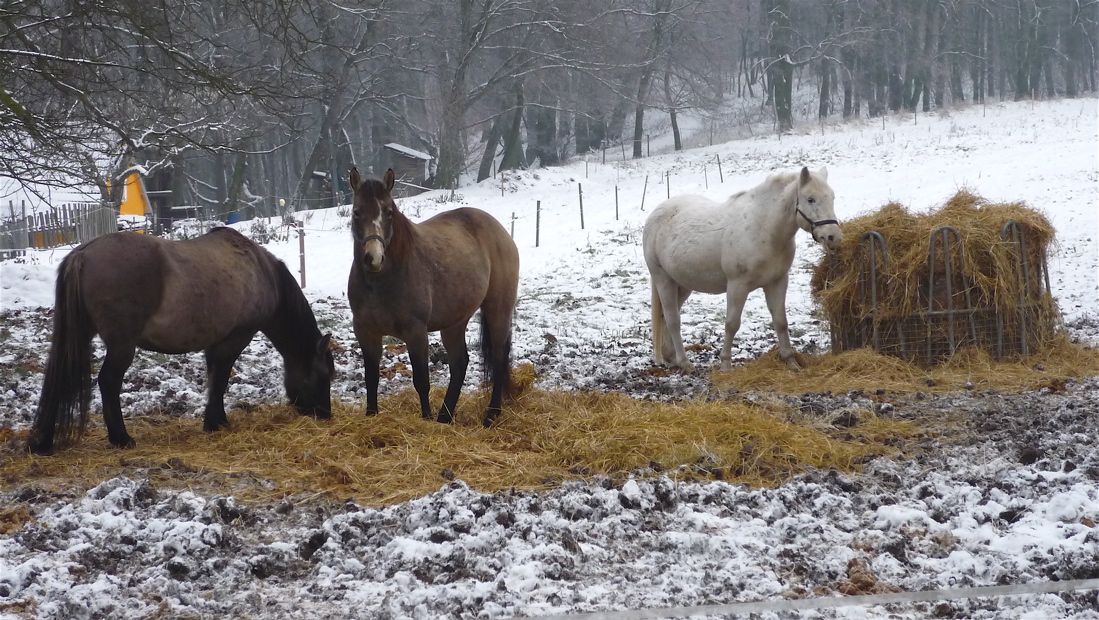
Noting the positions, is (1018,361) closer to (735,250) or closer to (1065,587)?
(735,250)

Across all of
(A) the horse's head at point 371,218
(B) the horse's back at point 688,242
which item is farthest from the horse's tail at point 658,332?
(A) the horse's head at point 371,218

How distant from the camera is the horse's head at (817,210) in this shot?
724cm

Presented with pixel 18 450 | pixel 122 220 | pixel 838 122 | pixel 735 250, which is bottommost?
pixel 18 450

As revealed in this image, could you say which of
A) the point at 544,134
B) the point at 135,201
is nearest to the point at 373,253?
the point at 135,201

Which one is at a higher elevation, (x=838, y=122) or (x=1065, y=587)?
(x=838, y=122)

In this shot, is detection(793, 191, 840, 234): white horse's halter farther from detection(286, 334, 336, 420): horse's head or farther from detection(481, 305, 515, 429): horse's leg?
detection(286, 334, 336, 420): horse's head

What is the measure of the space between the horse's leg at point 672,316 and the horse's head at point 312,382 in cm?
351

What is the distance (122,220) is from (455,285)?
1493 centimetres

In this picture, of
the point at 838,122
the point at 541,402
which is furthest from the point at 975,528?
the point at 838,122

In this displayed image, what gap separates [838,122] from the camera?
35375 millimetres

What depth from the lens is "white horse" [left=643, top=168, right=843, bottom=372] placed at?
743 centimetres

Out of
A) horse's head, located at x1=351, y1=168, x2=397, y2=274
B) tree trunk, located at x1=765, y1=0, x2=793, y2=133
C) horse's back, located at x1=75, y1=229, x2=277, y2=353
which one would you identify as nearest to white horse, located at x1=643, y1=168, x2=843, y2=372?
horse's head, located at x1=351, y1=168, x2=397, y2=274

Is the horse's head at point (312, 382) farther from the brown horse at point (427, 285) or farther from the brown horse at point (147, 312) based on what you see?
the brown horse at point (427, 285)

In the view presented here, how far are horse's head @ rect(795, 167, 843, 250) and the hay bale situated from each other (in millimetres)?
537
